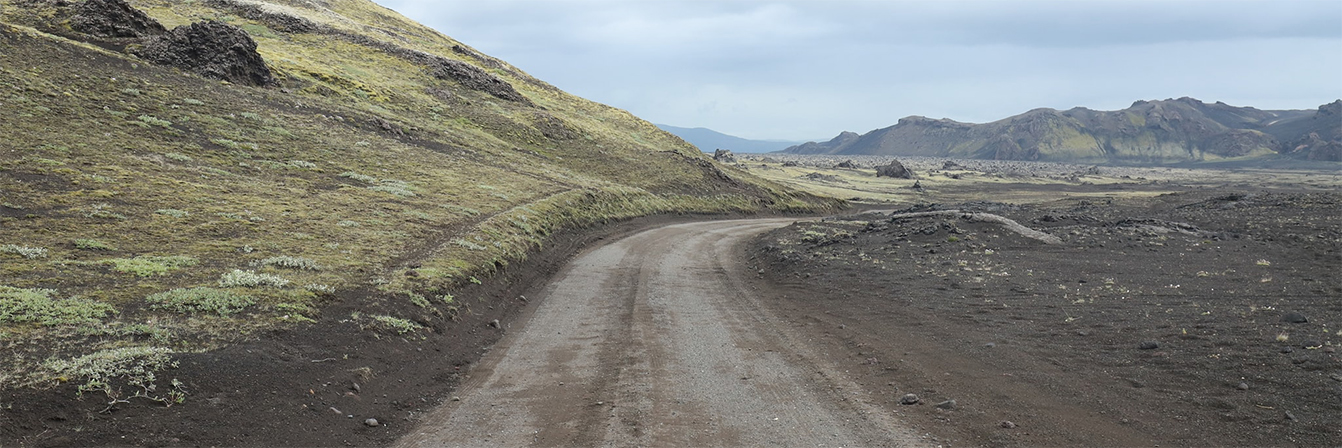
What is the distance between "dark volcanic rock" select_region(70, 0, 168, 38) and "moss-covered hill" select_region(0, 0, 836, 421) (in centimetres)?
15

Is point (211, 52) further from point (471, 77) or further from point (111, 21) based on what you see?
point (471, 77)

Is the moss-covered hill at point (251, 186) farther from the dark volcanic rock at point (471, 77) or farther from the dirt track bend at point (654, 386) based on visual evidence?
the dirt track bend at point (654, 386)

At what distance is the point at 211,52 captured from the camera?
51.7 m

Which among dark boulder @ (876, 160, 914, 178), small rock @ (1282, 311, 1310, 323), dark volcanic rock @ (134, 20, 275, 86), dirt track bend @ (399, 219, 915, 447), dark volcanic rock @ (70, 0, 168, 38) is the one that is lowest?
dirt track bend @ (399, 219, 915, 447)

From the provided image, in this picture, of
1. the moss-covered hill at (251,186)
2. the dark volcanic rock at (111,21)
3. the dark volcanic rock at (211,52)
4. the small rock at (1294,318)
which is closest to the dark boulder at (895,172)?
the moss-covered hill at (251,186)

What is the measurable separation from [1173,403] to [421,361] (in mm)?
12782

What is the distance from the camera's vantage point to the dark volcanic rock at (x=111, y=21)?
50.0 meters

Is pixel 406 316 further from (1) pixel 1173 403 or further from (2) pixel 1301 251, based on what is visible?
(2) pixel 1301 251

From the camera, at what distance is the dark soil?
7.94 meters

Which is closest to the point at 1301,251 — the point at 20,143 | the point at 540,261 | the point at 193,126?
the point at 540,261

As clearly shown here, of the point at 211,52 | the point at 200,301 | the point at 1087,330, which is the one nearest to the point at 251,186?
the point at 200,301

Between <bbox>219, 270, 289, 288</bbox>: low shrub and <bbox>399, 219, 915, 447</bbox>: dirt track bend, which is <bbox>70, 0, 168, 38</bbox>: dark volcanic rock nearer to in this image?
<bbox>219, 270, 289, 288</bbox>: low shrub

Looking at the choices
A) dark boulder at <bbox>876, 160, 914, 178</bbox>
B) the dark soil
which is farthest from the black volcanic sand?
dark boulder at <bbox>876, 160, 914, 178</bbox>

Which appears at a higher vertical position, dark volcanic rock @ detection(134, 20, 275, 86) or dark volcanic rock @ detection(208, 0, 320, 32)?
dark volcanic rock @ detection(208, 0, 320, 32)
